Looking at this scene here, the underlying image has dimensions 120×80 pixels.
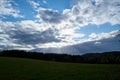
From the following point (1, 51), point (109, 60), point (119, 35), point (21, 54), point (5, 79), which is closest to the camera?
point (5, 79)

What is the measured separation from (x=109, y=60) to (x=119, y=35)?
2672 inches

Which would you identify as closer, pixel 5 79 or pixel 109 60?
pixel 5 79

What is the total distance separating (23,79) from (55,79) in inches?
182

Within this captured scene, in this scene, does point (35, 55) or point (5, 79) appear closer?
point (5, 79)

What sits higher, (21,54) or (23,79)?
(21,54)

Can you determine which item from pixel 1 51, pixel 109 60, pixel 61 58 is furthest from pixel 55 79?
pixel 1 51

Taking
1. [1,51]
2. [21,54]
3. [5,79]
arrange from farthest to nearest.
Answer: [1,51]
[21,54]
[5,79]

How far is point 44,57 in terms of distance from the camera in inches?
5399

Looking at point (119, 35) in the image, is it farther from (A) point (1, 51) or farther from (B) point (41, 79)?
(A) point (1, 51)

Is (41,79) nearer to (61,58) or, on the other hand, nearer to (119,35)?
(119,35)

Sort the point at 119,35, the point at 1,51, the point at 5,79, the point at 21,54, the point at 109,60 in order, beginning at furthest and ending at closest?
the point at 1,51
the point at 21,54
the point at 109,60
the point at 119,35
the point at 5,79

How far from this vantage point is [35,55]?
136 meters

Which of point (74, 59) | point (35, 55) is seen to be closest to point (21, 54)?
point (35, 55)

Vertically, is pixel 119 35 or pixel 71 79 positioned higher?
pixel 119 35
